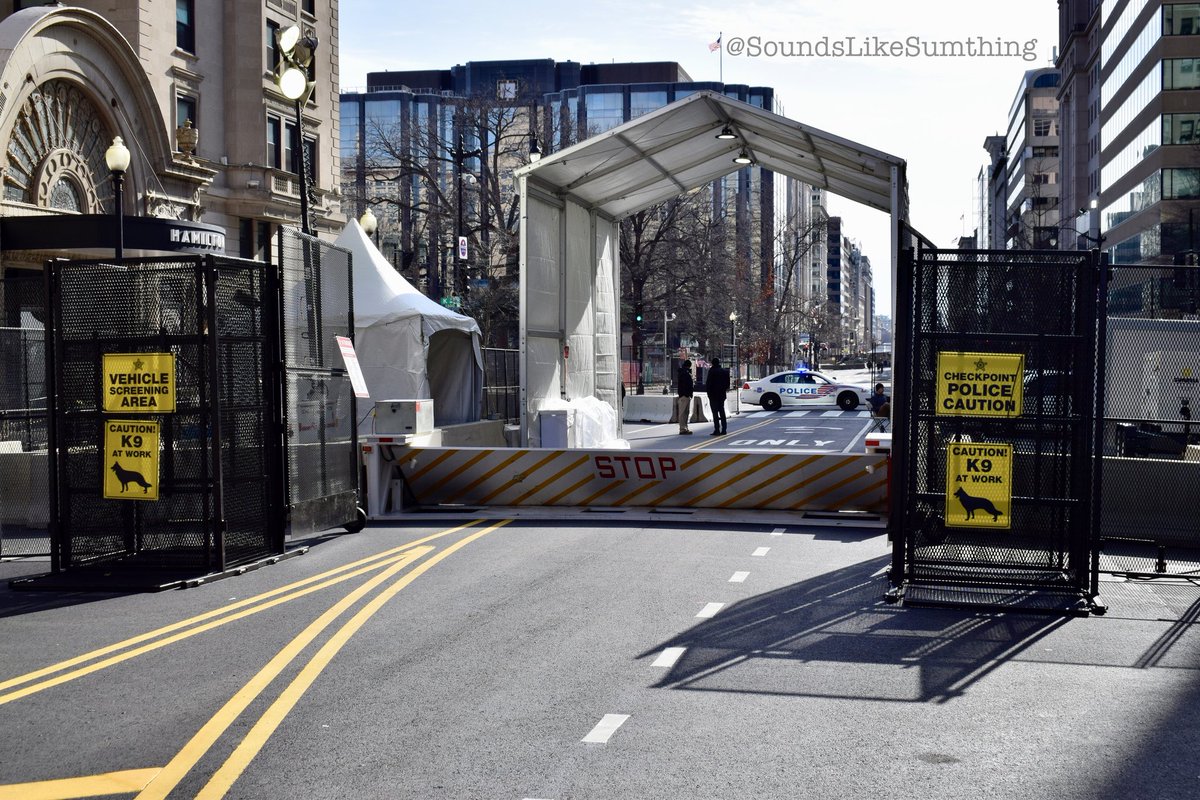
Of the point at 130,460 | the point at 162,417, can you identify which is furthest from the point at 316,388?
the point at 130,460

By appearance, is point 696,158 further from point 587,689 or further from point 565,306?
point 587,689

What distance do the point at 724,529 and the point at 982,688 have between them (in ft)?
23.6

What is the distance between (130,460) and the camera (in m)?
11.3

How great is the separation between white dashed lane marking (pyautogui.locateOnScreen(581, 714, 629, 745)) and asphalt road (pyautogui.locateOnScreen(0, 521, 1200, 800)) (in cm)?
2

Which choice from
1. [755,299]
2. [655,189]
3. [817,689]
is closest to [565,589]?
[817,689]

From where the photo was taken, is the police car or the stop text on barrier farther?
the police car

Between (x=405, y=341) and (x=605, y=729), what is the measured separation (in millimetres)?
20153

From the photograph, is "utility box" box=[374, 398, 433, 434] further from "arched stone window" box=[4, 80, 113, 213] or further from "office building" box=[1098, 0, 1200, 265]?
"office building" box=[1098, 0, 1200, 265]

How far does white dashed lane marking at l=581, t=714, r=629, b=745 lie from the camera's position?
6242 mm

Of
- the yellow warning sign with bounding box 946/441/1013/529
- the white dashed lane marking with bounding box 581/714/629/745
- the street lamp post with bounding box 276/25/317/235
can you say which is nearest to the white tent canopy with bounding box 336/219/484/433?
the street lamp post with bounding box 276/25/317/235

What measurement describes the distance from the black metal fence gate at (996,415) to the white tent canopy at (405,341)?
15105 millimetres

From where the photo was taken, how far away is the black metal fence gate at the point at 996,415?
402 inches

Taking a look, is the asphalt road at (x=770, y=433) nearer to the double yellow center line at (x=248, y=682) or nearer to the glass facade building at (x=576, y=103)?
the double yellow center line at (x=248, y=682)

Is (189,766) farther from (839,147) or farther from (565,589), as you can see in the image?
(839,147)
